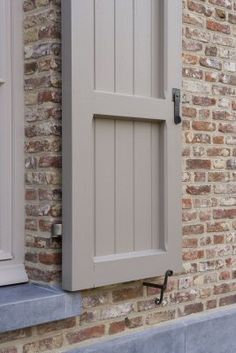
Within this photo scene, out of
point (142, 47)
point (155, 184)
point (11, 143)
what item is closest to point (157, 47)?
point (142, 47)

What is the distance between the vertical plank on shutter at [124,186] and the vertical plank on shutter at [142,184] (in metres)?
0.04

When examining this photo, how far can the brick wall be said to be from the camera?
280cm

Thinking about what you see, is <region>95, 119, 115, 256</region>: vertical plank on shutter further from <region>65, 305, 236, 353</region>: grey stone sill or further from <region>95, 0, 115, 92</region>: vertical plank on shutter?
<region>65, 305, 236, 353</region>: grey stone sill

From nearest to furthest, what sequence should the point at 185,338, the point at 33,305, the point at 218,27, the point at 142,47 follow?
the point at 33,305
the point at 142,47
the point at 185,338
the point at 218,27

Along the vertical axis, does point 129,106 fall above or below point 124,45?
below

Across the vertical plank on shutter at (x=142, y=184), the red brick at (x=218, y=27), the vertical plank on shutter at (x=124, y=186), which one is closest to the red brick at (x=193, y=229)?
the vertical plank on shutter at (x=142, y=184)

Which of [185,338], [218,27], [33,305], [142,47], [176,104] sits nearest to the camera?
[33,305]

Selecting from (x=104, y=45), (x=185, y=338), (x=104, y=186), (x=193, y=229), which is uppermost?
(x=104, y=45)

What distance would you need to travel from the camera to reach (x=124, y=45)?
9.84 ft

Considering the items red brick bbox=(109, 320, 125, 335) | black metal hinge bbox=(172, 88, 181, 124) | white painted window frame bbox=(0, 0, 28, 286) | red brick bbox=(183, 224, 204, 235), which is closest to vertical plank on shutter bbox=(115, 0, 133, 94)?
black metal hinge bbox=(172, 88, 181, 124)

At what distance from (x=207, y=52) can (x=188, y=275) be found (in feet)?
4.21

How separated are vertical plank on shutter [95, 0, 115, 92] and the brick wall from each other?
0.19 meters

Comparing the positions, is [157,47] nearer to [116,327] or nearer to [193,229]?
[193,229]

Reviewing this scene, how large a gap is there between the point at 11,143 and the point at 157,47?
93 centimetres
